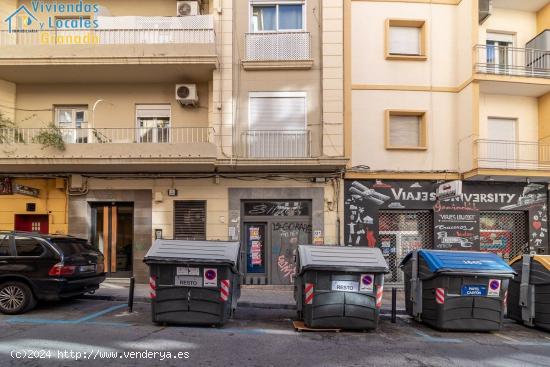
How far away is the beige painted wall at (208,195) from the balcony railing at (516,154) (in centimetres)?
484

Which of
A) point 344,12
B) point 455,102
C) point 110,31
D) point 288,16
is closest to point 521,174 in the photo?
point 455,102

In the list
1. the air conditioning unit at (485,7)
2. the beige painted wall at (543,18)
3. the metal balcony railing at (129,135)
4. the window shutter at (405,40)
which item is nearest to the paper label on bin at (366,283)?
the metal balcony railing at (129,135)

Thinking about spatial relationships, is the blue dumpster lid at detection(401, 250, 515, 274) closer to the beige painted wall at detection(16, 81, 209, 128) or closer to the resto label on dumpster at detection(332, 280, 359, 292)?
the resto label on dumpster at detection(332, 280, 359, 292)

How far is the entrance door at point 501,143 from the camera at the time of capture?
12.8 m

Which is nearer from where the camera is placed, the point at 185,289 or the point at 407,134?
the point at 185,289

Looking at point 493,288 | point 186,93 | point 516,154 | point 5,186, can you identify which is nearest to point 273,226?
point 186,93

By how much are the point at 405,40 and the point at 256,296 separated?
8.75 m

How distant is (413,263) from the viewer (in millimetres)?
8414

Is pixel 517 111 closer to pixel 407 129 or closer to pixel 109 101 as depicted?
pixel 407 129

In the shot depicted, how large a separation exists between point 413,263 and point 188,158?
20.6 ft

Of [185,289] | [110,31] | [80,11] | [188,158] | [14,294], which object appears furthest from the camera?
[80,11]

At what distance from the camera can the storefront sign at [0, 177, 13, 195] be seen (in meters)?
12.6

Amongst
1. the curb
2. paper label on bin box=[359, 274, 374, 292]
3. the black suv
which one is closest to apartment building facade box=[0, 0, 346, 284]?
the curb

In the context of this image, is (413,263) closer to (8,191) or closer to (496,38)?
(496,38)
